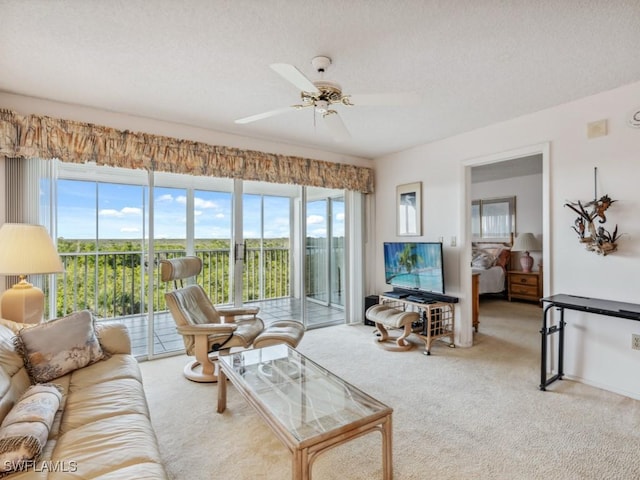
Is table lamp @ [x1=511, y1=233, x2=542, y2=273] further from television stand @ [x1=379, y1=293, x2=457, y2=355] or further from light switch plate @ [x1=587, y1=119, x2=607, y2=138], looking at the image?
light switch plate @ [x1=587, y1=119, x2=607, y2=138]

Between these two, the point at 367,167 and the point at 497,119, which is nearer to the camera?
the point at 497,119

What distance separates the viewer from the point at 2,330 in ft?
6.12

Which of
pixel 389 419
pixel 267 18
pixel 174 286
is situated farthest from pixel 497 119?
pixel 174 286

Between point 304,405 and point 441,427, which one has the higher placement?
point 304,405

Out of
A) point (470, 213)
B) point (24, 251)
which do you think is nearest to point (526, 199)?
point (470, 213)

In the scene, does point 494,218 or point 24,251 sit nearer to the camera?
point 24,251

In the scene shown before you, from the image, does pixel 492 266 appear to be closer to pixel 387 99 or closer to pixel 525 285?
pixel 525 285

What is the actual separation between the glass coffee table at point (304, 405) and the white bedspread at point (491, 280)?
4656mm

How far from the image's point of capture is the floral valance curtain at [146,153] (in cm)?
270

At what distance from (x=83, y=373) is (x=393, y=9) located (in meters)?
2.70

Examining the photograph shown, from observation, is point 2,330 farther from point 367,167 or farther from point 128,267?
point 367,167

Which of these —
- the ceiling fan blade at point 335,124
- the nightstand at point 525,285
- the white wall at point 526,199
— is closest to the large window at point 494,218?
the white wall at point 526,199

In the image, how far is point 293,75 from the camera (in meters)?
1.70

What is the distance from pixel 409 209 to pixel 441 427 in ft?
9.37
